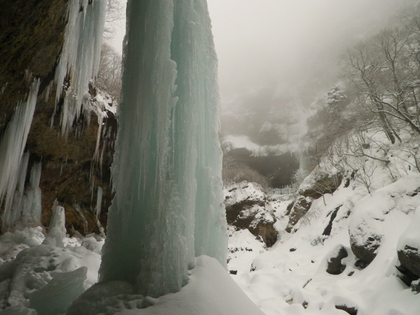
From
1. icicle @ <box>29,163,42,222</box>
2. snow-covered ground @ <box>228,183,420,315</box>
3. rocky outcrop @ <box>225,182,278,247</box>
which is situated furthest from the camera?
rocky outcrop @ <box>225,182,278,247</box>

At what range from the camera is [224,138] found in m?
40.8

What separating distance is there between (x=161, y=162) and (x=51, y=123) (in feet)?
23.3

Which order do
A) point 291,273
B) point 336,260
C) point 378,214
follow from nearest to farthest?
1. point 378,214
2. point 336,260
3. point 291,273

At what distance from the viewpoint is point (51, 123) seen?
7.64 meters

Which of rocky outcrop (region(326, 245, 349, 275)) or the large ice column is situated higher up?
the large ice column

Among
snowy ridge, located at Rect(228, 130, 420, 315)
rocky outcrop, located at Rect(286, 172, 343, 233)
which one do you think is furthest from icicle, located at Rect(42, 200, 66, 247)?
rocky outcrop, located at Rect(286, 172, 343, 233)

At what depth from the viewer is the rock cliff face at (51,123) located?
3.03 metres

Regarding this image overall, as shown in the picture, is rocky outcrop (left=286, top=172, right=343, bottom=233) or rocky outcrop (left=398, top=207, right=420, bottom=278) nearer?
rocky outcrop (left=398, top=207, right=420, bottom=278)

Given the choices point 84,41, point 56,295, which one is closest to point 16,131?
point 84,41

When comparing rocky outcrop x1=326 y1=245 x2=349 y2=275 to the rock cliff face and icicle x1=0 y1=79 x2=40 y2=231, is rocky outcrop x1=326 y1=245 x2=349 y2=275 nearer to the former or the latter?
the rock cliff face

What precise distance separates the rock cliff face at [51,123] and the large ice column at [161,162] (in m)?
1.40

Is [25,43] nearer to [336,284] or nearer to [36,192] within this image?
[36,192]

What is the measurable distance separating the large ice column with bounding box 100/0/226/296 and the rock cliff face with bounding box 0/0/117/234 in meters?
1.40

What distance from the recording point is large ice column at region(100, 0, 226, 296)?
220 cm
